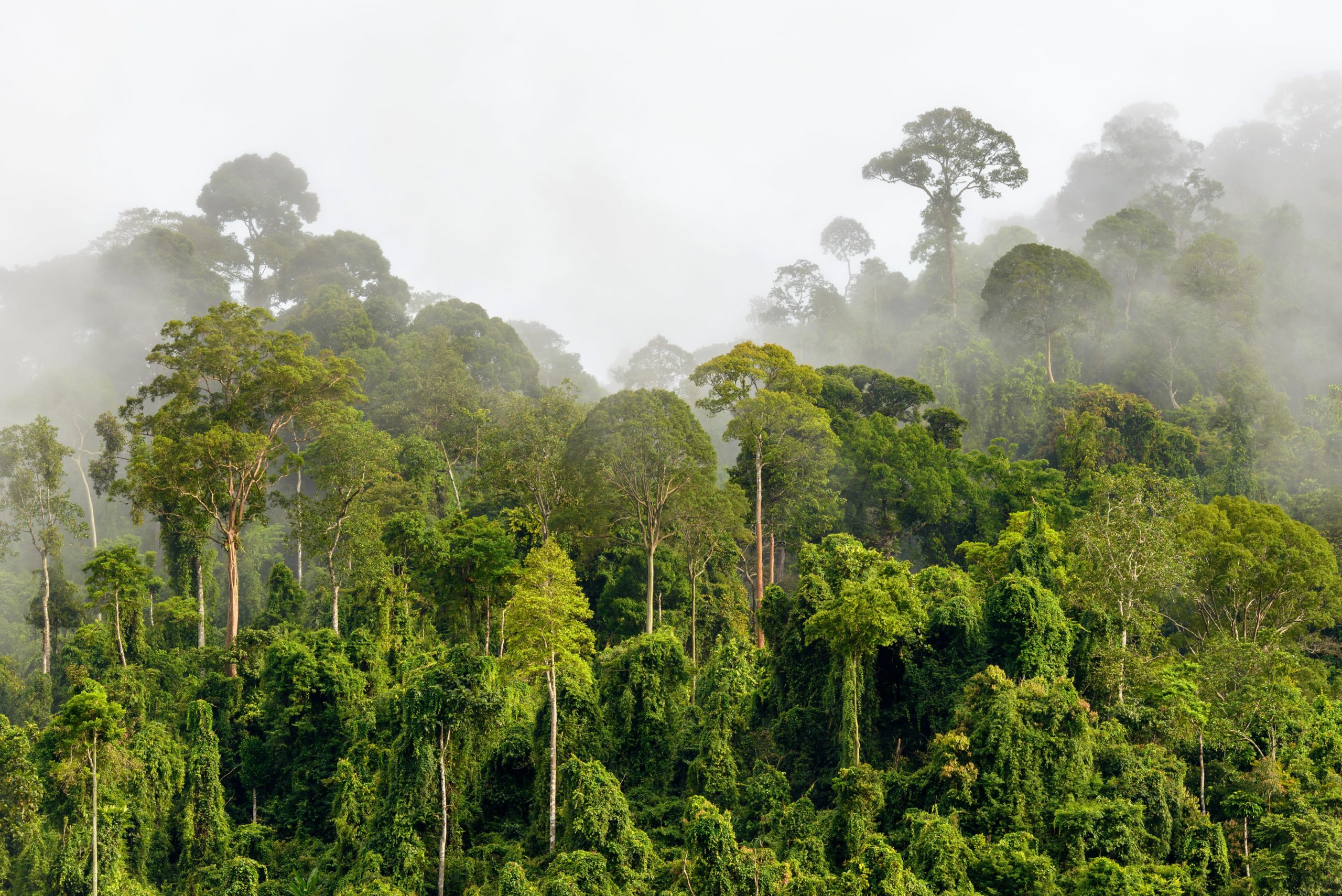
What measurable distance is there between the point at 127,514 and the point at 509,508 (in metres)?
43.0

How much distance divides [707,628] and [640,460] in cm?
772

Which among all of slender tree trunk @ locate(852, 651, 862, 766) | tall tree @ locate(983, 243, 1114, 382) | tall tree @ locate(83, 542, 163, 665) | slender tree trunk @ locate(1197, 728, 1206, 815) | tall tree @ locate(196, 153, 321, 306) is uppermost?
tall tree @ locate(196, 153, 321, 306)

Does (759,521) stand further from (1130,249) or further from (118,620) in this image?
(1130,249)

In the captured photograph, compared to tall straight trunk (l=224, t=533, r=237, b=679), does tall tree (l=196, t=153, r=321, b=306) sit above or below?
above

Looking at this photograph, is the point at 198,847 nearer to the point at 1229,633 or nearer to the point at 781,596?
the point at 781,596

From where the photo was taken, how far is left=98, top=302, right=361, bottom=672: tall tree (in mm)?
34844

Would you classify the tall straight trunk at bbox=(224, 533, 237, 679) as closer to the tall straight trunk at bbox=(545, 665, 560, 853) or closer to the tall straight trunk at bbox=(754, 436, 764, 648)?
the tall straight trunk at bbox=(545, 665, 560, 853)

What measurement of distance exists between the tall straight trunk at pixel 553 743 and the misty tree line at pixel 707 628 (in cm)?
20

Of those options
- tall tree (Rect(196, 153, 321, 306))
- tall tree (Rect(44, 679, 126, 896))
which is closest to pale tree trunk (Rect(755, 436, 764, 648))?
tall tree (Rect(44, 679, 126, 896))

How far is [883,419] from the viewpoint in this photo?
Result: 1816 inches

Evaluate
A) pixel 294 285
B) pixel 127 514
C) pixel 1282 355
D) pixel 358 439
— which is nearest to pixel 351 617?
pixel 358 439

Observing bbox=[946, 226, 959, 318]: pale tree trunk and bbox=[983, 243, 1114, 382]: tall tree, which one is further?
bbox=[946, 226, 959, 318]: pale tree trunk

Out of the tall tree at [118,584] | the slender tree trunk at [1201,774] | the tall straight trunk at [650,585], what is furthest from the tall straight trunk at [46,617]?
the slender tree trunk at [1201,774]

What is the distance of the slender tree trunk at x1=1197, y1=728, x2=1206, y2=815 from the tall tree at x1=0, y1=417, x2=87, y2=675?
44.7 meters
